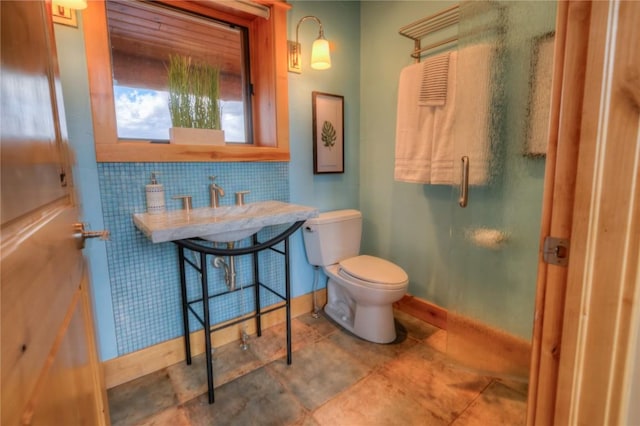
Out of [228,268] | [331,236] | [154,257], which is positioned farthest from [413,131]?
[154,257]

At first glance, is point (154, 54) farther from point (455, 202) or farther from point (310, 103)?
point (455, 202)

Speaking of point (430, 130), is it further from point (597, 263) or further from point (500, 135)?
point (597, 263)

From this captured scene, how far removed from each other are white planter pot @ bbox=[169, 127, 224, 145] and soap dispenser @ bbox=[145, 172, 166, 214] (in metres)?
0.27

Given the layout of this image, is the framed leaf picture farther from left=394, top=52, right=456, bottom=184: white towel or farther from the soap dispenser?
the soap dispenser

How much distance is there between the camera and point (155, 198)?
1.52 m

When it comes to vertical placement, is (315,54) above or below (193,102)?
above

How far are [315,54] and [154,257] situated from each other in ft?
4.97

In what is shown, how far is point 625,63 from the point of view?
16.9 inches

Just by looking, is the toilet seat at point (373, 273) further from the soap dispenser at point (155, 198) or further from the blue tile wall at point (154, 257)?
the soap dispenser at point (155, 198)

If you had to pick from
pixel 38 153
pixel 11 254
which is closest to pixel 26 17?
pixel 38 153

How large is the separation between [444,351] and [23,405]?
196 cm

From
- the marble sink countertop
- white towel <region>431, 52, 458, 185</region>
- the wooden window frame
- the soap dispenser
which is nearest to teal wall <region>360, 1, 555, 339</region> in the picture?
white towel <region>431, 52, 458, 185</region>

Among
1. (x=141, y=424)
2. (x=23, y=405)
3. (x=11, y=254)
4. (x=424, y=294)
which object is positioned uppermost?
(x=11, y=254)

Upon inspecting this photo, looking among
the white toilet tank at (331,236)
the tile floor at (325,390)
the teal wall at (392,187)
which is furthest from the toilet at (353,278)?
the teal wall at (392,187)
